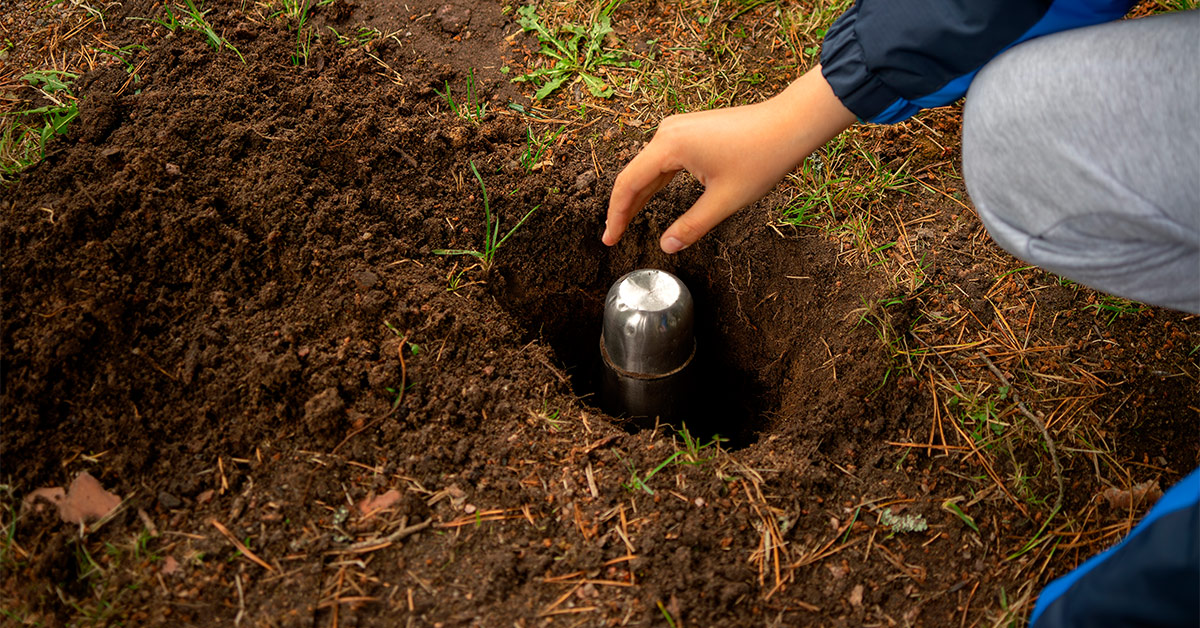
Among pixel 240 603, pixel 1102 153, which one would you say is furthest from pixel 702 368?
pixel 240 603

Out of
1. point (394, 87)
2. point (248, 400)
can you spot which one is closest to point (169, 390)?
point (248, 400)

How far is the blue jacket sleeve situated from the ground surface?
72cm

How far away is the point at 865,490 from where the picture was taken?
192cm

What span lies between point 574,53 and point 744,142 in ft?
3.93

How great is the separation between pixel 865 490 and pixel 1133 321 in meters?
0.97

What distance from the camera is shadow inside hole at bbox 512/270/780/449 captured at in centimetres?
257

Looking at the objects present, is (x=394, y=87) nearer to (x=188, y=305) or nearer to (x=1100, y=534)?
(x=188, y=305)

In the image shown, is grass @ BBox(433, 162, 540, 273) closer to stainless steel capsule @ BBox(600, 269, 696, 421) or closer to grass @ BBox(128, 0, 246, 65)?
stainless steel capsule @ BBox(600, 269, 696, 421)

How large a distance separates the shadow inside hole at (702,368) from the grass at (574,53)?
28.2 inches

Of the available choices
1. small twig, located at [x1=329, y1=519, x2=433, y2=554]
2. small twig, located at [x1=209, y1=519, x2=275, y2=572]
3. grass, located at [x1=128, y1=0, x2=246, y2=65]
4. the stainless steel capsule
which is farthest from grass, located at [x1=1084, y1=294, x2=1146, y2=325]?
grass, located at [x1=128, y1=0, x2=246, y2=65]

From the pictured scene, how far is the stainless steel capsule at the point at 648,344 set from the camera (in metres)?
2.24

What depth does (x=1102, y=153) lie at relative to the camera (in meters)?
1.46

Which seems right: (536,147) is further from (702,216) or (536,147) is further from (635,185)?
(702,216)

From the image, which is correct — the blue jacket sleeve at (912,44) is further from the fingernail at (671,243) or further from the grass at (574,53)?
the grass at (574,53)
